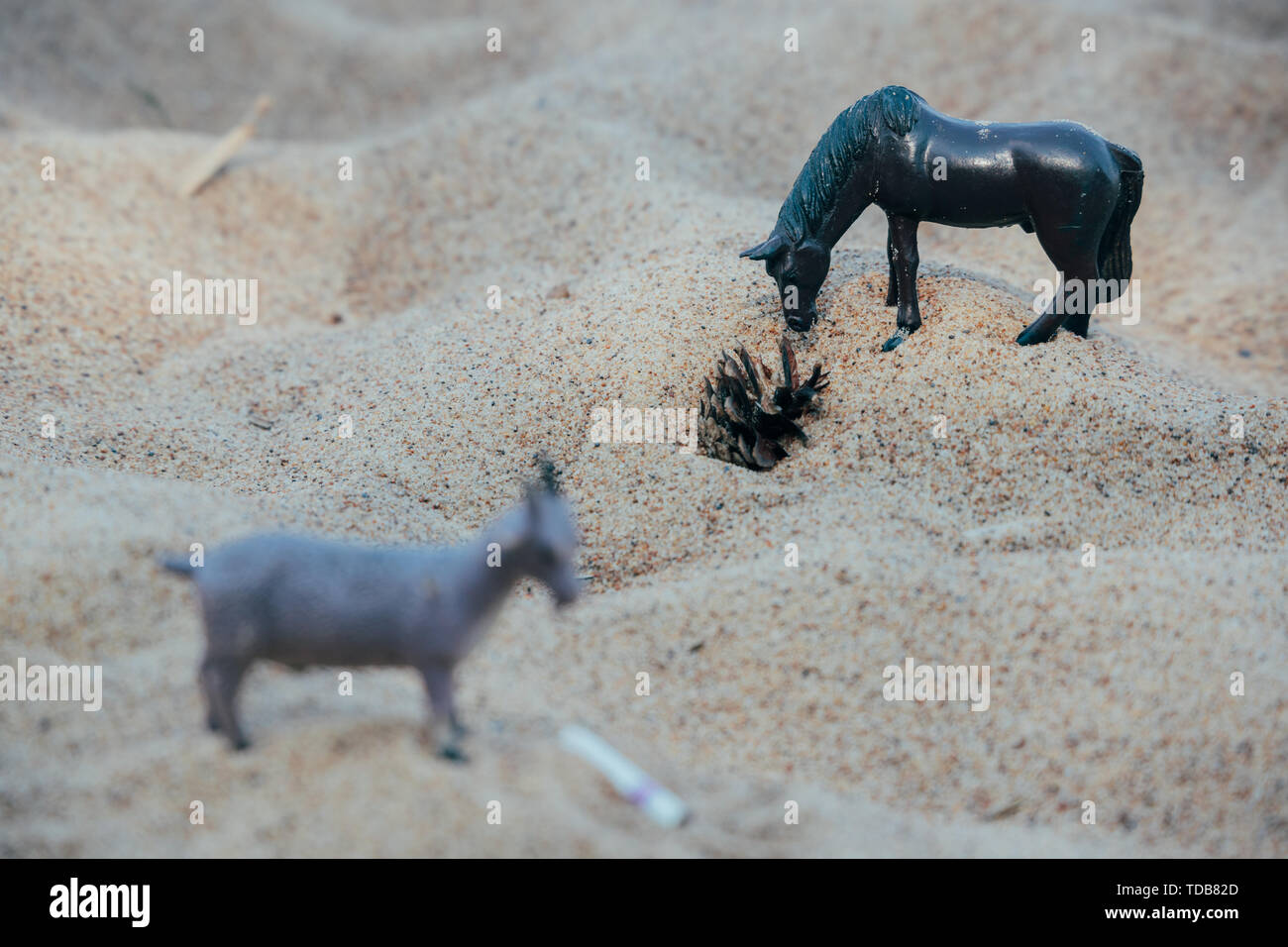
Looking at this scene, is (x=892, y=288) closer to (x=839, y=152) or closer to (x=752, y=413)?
(x=839, y=152)

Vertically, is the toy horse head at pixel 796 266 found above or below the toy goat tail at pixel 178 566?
above

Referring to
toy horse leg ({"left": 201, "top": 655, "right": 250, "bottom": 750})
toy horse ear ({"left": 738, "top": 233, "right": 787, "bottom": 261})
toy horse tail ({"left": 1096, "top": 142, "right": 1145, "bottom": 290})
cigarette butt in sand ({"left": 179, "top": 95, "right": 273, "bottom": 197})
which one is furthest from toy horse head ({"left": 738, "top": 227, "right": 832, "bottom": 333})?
cigarette butt in sand ({"left": 179, "top": 95, "right": 273, "bottom": 197})

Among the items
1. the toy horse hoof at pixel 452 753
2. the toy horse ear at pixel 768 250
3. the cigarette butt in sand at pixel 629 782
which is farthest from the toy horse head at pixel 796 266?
the toy horse hoof at pixel 452 753

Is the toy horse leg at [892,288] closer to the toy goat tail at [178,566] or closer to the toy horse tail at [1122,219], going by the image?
the toy horse tail at [1122,219]

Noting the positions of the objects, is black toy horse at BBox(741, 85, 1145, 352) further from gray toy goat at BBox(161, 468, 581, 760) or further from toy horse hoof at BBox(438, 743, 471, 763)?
toy horse hoof at BBox(438, 743, 471, 763)

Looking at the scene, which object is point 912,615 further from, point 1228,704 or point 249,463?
point 249,463
